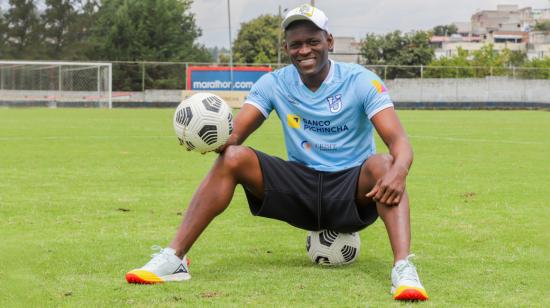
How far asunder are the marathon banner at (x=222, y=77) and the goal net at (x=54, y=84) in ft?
13.7

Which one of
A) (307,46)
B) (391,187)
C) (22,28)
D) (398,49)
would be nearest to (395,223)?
(391,187)

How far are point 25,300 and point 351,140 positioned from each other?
1960 mm

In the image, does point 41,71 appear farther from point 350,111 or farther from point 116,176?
point 350,111

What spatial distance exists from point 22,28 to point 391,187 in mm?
70123

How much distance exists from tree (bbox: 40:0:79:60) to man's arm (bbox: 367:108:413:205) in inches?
2701

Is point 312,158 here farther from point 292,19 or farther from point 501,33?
point 501,33

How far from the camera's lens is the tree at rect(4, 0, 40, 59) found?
6931cm

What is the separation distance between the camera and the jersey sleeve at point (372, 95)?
15.0 ft

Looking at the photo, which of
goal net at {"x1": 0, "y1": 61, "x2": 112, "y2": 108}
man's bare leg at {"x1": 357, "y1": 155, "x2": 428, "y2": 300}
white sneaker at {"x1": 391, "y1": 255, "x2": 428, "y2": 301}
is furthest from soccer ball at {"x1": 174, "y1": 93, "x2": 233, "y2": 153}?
goal net at {"x1": 0, "y1": 61, "x2": 112, "y2": 108}

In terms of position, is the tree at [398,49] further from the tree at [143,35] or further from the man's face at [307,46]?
the man's face at [307,46]

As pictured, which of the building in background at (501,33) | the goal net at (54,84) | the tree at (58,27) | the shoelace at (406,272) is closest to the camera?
the shoelace at (406,272)

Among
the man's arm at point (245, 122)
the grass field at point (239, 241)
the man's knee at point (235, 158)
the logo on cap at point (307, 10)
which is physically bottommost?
the grass field at point (239, 241)

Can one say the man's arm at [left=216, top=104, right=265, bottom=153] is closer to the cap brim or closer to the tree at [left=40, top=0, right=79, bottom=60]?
the cap brim

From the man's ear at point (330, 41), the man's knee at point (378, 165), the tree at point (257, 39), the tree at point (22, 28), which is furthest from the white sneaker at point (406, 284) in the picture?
the tree at point (257, 39)
